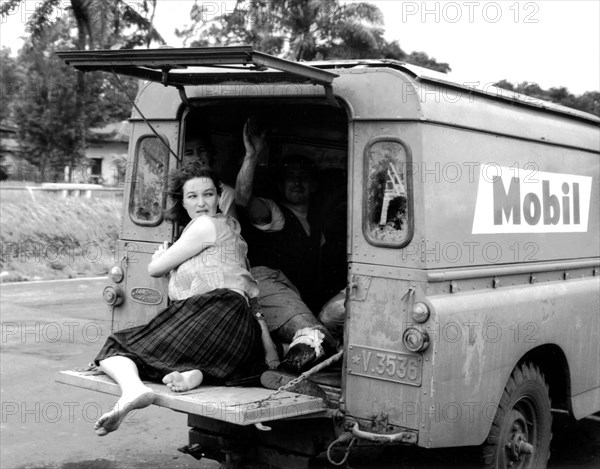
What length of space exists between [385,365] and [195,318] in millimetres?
1119

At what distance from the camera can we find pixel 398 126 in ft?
15.3

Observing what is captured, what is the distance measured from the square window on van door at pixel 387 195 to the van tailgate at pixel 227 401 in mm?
985

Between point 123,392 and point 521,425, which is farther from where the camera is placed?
point 521,425

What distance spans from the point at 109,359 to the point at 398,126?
2.06 metres

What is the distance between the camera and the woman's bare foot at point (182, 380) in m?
4.54

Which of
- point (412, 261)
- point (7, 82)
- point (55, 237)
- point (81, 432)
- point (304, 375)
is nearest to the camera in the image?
point (412, 261)

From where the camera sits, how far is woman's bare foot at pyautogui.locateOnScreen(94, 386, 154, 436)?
420 cm

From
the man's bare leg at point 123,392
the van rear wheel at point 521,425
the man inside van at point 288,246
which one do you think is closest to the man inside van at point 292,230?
the man inside van at point 288,246

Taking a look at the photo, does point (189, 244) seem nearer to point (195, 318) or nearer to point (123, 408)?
point (195, 318)

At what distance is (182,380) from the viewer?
459 cm

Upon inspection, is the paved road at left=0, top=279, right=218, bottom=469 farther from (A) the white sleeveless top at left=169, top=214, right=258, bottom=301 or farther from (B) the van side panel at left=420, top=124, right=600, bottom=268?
(B) the van side panel at left=420, top=124, right=600, bottom=268

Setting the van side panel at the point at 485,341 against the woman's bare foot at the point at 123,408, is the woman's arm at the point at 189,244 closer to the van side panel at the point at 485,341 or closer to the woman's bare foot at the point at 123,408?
the woman's bare foot at the point at 123,408

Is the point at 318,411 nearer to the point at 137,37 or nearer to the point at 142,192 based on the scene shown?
the point at 142,192

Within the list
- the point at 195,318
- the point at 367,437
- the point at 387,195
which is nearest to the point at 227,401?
the point at 195,318
